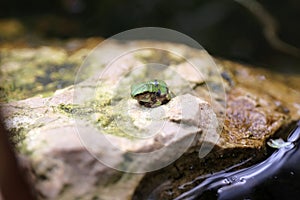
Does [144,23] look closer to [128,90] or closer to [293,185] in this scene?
[128,90]

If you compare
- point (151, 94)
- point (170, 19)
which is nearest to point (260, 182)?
point (151, 94)

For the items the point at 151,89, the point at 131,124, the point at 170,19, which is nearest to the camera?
the point at 131,124

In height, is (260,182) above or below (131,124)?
below

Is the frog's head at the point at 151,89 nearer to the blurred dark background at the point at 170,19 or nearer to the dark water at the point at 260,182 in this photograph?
the dark water at the point at 260,182

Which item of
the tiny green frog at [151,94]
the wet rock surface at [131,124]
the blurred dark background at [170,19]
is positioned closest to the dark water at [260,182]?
the wet rock surface at [131,124]

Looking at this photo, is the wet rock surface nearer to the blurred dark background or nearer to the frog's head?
the frog's head

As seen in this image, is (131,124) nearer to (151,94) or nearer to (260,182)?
(151,94)

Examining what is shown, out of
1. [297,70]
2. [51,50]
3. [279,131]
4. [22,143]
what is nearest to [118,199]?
[22,143]
